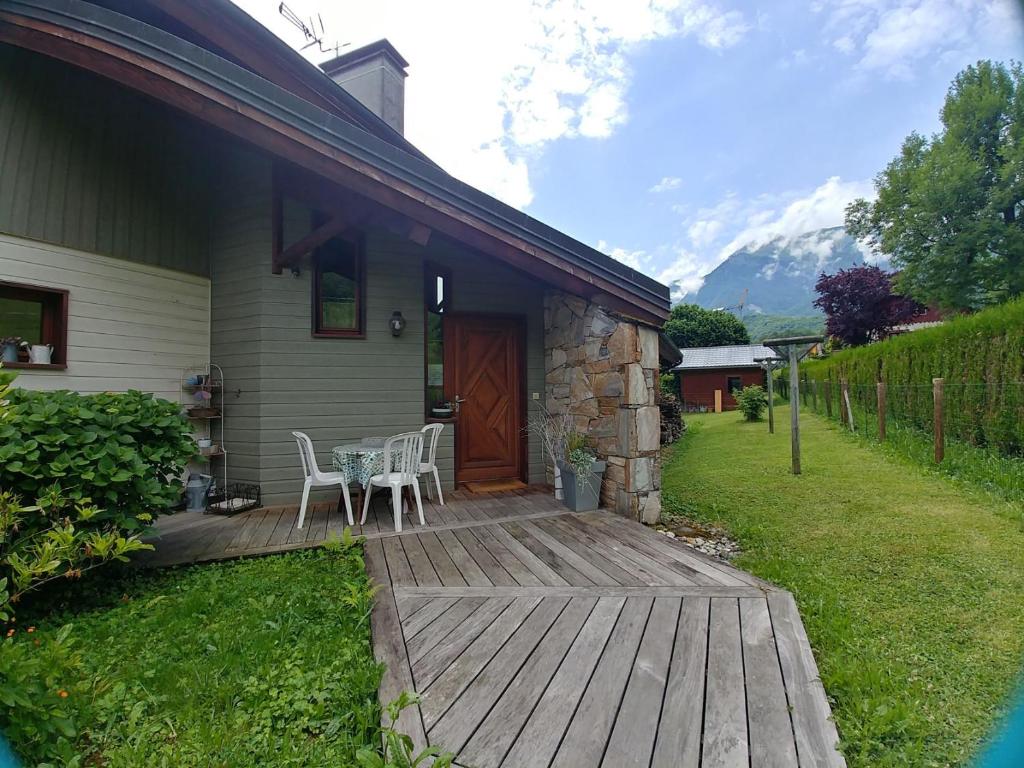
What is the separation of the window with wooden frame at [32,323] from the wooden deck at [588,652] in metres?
2.00

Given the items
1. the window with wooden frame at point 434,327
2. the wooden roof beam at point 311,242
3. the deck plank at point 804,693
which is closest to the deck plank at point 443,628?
the deck plank at point 804,693

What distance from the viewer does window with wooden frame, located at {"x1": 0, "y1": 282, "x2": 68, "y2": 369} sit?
3.76m

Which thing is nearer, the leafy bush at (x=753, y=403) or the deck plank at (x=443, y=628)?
the deck plank at (x=443, y=628)

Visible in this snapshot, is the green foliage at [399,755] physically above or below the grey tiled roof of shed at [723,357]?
below

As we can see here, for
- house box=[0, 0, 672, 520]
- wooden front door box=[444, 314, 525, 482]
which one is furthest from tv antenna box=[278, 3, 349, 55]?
wooden front door box=[444, 314, 525, 482]

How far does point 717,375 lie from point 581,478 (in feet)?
70.4

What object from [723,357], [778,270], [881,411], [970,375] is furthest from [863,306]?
[778,270]

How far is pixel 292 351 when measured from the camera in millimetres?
4750

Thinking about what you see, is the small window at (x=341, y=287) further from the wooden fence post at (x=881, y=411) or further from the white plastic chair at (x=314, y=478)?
the wooden fence post at (x=881, y=411)

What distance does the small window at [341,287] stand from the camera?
493 centimetres

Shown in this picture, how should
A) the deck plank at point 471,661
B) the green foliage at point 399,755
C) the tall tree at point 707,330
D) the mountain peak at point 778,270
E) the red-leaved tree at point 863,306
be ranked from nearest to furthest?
the green foliage at point 399,755 < the deck plank at point 471,661 < the red-leaved tree at point 863,306 < the tall tree at point 707,330 < the mountain peak at point 778,270

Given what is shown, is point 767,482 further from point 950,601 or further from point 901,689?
point 901,689

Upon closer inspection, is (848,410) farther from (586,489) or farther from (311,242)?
(311,242)

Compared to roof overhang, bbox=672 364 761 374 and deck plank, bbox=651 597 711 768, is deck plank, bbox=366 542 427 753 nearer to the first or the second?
deck plank, bbox=651 597 711 768
